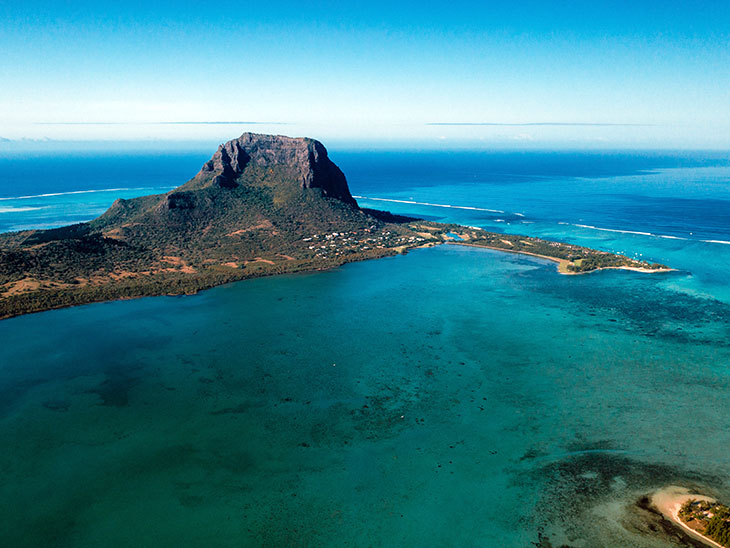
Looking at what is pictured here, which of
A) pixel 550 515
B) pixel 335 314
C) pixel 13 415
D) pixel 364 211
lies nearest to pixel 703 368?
pixel 550 515

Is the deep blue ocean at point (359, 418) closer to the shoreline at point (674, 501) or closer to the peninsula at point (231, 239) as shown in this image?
the shoreline at point (674, 501)

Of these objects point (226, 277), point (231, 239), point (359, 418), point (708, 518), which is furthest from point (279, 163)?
point (708, 518)

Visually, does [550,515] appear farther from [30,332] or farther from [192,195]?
[192,195]

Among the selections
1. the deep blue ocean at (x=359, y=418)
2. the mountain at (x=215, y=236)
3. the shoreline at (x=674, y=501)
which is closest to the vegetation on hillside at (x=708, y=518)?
the shoreline at (x=674, y=501)

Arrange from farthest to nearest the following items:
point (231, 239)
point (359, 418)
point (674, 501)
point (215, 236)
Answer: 1. point (215, 236)
2. point (231, 239)
3. point (359, 418)
4. point (674, 501)

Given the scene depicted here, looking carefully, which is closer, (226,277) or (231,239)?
(226,277)

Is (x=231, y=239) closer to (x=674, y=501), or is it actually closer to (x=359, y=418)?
(x=359, y=418)

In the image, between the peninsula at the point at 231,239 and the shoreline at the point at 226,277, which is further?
the peninsula at the point at 231,239
